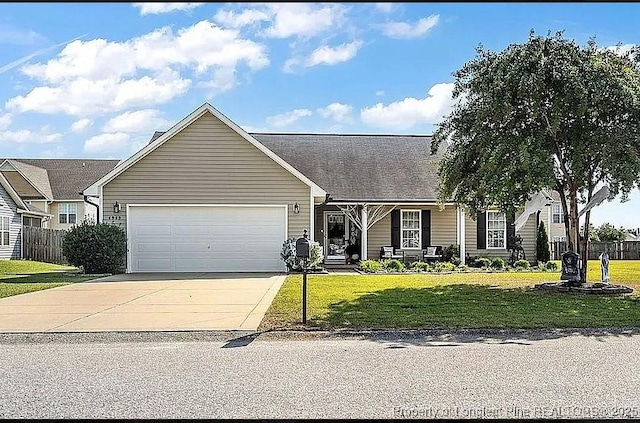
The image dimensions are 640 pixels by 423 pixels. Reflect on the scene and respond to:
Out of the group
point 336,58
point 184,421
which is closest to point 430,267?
point 336,58

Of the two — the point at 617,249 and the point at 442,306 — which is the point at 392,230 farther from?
the point at 617,249

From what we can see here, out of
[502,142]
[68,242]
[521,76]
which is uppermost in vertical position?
[521,76]

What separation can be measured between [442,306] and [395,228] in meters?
12.9

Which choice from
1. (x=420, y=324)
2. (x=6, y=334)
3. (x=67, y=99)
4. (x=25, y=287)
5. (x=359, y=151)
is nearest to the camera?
(x=6, y=334)

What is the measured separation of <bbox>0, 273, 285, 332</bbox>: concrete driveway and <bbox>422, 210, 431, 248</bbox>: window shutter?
339 inches

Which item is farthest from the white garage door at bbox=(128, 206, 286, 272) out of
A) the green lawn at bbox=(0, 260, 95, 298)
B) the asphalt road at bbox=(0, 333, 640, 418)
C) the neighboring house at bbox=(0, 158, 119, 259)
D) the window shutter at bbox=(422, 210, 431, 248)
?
the neighboring house at bbox=(0, 158, 119, 259)

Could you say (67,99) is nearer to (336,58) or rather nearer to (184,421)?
(336,58)

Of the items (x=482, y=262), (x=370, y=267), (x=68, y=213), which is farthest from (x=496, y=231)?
(x=68, y=213)

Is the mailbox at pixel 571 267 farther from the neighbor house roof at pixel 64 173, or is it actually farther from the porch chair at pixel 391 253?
the neighbor house roof at pixel 64 173

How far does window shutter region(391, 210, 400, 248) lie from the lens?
966 inches

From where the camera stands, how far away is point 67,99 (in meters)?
17.4

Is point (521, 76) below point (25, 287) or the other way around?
the other way around

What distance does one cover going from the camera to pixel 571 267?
47.5 ft

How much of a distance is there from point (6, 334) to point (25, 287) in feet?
23.9
